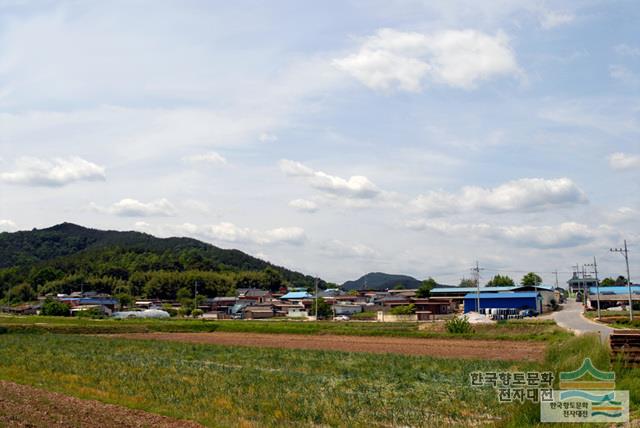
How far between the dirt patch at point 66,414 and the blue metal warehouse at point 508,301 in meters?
87.3

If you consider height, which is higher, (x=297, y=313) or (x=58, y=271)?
(x=58, y=271)

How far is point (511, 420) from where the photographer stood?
14.2 m

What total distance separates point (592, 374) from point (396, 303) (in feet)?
327

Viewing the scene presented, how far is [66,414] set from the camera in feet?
50.5

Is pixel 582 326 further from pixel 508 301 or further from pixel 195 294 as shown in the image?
pixel 195 294

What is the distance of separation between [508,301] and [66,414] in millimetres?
91547

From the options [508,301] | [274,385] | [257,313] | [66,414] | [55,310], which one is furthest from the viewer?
[257,313]

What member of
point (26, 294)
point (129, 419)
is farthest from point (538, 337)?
point (26, 294)

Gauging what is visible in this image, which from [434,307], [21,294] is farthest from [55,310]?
[434,307]

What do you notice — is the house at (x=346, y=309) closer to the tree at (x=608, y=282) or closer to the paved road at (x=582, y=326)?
the paved road at (x=582, y=326)

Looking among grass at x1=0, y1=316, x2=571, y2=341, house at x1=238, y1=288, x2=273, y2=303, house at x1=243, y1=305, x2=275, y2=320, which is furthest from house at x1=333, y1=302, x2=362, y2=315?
grass at x1=0, y1=316, x2=571, y2=341

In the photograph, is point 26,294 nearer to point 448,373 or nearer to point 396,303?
point 396,303

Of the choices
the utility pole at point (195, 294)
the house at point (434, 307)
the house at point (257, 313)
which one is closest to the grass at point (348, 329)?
the house at point (434, 307)

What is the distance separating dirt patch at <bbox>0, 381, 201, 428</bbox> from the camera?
46.9 feet
